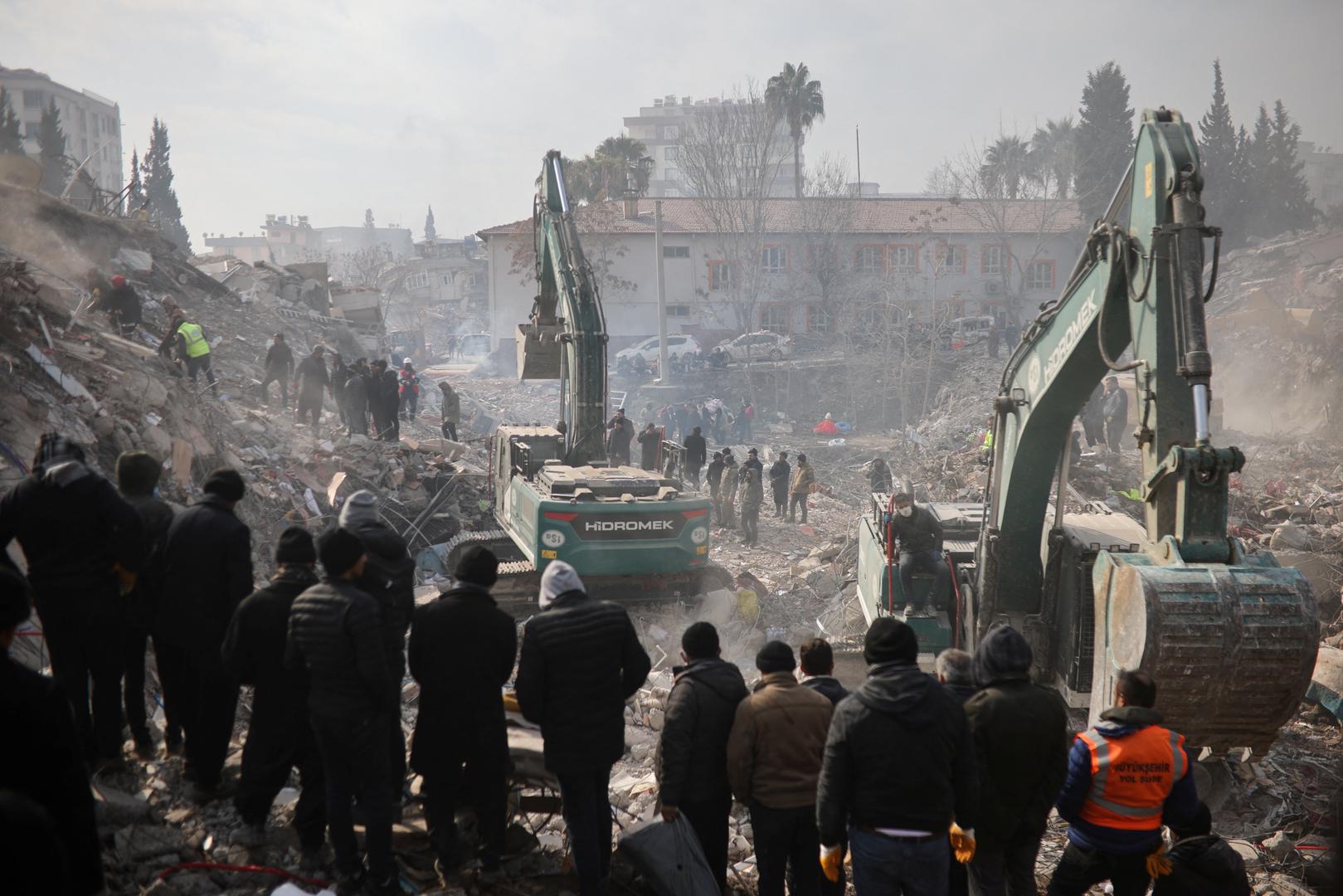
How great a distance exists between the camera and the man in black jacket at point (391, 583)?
5402 mm

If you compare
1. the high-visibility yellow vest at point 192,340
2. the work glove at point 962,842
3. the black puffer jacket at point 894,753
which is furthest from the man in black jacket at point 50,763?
the high-visibility yellow vest at point 192,340

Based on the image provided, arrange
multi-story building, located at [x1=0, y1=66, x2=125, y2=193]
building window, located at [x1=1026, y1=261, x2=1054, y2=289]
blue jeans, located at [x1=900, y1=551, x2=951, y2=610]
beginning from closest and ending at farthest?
1. blue jeans, located at [x1=900, y1=551, x2=951, y2=610]
2. building window, located at [x1=1026, y1=261, x2=1054, y2=289]
3. multi-story building, located at [x1=0, y1=66, x2=125, y2=193]

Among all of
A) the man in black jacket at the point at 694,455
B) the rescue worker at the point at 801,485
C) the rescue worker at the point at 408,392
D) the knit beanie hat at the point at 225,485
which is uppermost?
the rescue worker at the point at 408,392

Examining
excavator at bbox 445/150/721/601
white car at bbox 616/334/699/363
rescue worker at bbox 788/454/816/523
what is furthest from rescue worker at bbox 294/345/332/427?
white car at bbox 616/334/699/363

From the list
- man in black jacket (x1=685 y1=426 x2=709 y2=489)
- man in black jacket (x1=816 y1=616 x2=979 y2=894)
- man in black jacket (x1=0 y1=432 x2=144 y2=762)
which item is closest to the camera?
man in black jacket (x1=816 y1=616 x2=979 y2=894)

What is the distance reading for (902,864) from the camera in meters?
4.30

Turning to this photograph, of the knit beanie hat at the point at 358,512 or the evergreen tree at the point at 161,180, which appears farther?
the evergreen tree at the point at 161,180

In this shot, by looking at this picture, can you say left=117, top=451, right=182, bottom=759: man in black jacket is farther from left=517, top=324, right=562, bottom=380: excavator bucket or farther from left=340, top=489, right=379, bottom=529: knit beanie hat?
left=517, top=324, right=562, bottom=380: excavator bucket

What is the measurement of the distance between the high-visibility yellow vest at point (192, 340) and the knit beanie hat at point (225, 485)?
12185 millimetres

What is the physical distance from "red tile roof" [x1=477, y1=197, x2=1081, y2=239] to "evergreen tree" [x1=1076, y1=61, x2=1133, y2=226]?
208 centimetres

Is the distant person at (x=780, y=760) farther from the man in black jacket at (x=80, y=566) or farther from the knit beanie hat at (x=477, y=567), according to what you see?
the man in black jacket at (x=80, y=566)

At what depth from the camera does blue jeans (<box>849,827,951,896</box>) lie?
429cm

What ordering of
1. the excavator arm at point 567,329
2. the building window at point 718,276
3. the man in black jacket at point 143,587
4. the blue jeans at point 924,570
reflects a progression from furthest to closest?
the building window at point 718,276 → the excavator arm at point 567,329 → the blue jeans at point 924,570 → the man in black jacket at point 143,587

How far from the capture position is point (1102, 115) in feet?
167
